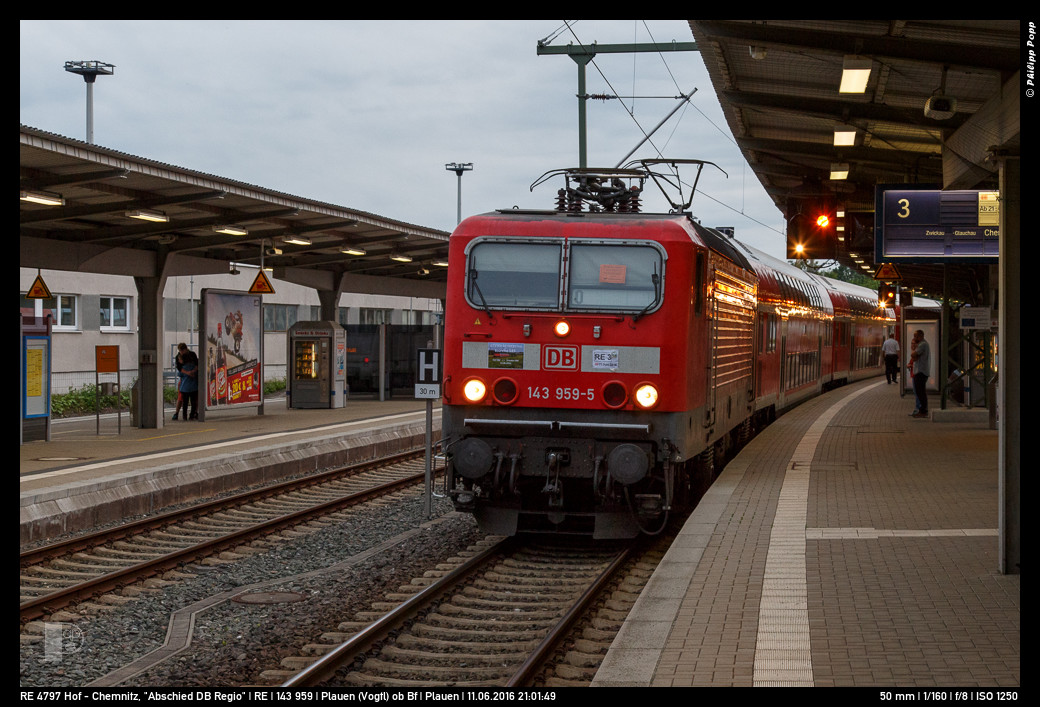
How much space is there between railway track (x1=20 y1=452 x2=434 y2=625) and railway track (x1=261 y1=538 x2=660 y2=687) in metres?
2.36

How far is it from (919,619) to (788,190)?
50.2ft

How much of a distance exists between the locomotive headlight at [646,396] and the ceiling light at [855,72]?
3.27 meters

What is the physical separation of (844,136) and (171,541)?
9120 millimetres

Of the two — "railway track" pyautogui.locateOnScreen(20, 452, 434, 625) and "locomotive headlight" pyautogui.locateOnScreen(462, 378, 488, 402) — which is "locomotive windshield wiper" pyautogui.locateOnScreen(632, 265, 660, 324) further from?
"railway track" pyautogui.locateOnScreen(20, 452, 434, 625)

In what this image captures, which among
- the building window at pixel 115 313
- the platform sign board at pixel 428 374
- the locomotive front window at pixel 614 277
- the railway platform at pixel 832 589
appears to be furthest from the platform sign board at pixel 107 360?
the building window at pixel 115 313

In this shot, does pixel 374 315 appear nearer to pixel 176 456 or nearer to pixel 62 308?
→ pixel 62 308

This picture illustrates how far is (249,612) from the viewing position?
848 cm

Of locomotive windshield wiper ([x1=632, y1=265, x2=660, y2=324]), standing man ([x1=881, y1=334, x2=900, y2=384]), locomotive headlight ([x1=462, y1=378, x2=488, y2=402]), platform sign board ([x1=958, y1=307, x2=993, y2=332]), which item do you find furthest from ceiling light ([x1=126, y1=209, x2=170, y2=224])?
standing man ([x1=881, y1=334, x2=900, y2=384])
